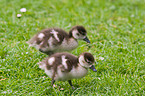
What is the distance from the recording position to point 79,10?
7270 millimetres

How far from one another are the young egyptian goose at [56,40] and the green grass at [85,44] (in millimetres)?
378

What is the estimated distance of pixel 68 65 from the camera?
4.01 metres

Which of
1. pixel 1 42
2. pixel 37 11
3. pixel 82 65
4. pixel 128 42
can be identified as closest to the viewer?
pixel 82 65

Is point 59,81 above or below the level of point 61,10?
below

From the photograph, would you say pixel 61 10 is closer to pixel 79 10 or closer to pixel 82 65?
pixel 79 10

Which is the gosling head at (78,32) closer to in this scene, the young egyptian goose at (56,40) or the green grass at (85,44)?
the young egyptian goose at (56,40)

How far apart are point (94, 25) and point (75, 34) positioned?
1.86 metres

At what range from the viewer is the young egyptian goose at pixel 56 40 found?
15.6 ft

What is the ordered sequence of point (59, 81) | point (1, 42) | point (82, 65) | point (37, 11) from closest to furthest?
point (82, 65) < point (59, 81) < point (1, 42) < point (37, 11)

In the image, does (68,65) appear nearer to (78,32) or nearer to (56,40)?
(56,40)

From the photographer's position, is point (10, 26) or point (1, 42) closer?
point (1, 42)

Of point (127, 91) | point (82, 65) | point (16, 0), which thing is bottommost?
point (127, 91)

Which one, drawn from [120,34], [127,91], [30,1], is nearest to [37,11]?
[30,1]

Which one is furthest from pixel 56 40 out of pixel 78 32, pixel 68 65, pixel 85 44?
pixel 85 44
